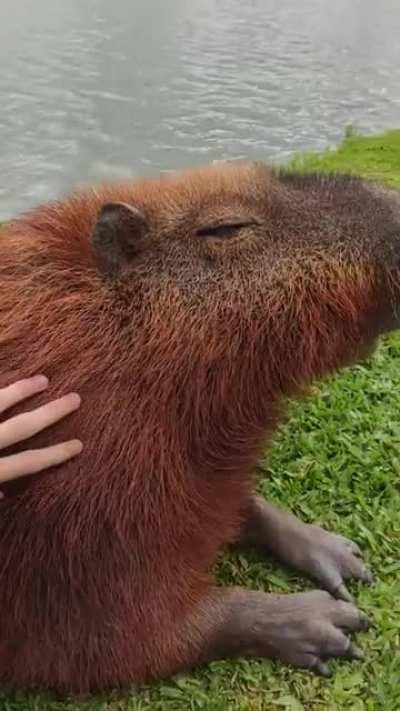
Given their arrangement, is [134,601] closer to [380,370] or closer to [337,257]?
[337,257]

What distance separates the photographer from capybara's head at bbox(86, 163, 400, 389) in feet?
7.72

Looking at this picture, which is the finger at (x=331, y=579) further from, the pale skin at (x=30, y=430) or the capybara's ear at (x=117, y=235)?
the capybara's ear at (x=117, y=235)

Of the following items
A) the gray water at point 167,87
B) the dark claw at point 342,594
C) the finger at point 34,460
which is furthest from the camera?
the gray water at point 167,87

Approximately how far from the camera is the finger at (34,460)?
2.22 m

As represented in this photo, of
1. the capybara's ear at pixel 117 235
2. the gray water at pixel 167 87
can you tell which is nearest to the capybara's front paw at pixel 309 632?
the capybara's ear at pixel 117 235

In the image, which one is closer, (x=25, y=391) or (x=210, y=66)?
(x=25, y=391)

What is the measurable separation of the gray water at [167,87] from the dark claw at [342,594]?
4294 millimetres

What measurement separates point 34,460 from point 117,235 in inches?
23.1

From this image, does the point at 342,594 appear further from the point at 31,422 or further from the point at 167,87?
the point at 167,87

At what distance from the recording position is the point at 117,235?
2.37 meters

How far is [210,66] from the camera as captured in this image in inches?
409

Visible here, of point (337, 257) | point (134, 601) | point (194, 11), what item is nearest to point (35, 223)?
point (337, 257)

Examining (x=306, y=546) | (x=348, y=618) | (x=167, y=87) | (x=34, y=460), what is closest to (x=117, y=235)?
(x=34, y=460)

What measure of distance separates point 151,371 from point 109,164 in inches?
205
